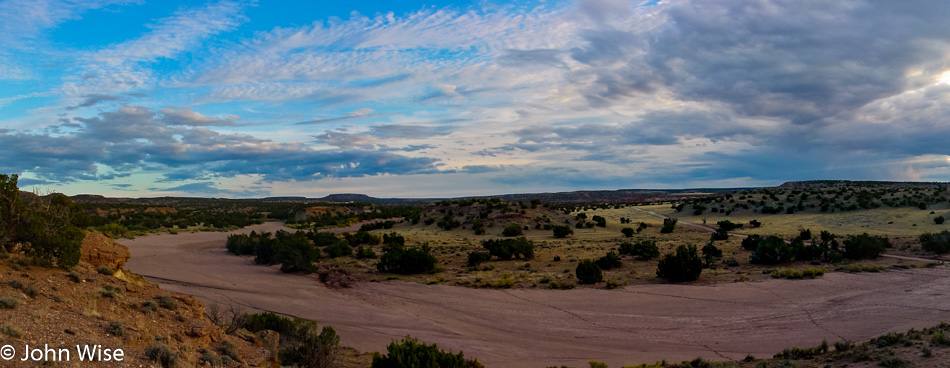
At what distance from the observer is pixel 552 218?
173 ft

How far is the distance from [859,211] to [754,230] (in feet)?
42.9

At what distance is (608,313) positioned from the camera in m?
16.2

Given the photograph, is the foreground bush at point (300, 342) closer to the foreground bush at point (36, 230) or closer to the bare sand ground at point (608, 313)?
the bare sand ground at point (608, 313)

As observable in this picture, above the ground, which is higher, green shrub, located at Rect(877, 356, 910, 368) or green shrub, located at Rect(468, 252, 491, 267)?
green shrub, located at Rect(877, 356, 910, 368)

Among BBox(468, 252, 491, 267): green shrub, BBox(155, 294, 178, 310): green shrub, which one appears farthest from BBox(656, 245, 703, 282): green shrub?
BBox(155, 294, 178, 310): green shrub

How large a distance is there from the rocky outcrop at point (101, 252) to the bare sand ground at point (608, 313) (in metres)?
4.38

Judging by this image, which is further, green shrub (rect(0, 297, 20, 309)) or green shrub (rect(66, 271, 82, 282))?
green shrub (rect(66, 271, 82, 282))

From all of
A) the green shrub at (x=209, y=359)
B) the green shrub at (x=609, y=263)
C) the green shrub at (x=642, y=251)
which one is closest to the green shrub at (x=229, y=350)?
the green shrub at (x=209, y=359)

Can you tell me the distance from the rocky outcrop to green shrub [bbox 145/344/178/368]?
7502 millimetres

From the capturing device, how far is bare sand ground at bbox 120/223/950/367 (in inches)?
505

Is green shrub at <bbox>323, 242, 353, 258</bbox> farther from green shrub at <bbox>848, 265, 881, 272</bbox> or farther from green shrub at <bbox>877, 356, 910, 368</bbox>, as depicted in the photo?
green shrub at <bbox>877, 356, 910, 368</bbox>

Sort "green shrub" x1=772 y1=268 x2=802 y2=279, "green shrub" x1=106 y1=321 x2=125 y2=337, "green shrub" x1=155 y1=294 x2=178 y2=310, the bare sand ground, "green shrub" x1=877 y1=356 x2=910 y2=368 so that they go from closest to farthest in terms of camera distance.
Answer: "green shrub" x1=106 y1=321 x2=125 y2=337 < "green shrub" x1=877 y1=356 x2=910 y2=368 < "green shrub" x1=155 y1=294 x2=178 y2=310 < the bare sand ground < "green shrub" x1=772 y1=268 x2=802 y2=279

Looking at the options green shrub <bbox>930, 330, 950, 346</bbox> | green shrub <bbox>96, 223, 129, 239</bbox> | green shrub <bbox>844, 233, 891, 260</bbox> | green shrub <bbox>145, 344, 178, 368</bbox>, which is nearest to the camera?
green shrub <bbox>145, 344, 178, 368</bbox>

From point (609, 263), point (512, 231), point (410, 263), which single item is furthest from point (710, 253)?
point (512, 231)
